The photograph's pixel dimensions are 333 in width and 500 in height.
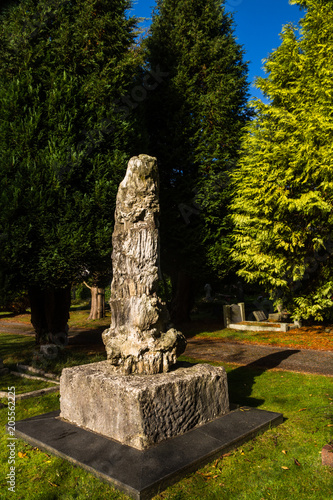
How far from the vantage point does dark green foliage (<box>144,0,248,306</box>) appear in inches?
600

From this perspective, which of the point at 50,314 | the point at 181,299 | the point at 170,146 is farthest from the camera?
the point at 181,299

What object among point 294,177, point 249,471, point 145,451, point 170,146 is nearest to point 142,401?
point 145,451

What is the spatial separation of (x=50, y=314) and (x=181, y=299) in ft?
24.5

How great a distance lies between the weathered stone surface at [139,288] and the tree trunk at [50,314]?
709 cm

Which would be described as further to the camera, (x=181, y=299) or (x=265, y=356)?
(x=181, y=299)

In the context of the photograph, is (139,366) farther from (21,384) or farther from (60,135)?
(60,135)

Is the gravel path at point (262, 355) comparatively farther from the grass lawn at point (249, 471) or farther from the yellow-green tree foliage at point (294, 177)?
the yellow-green tree foliage at point (294, 177)

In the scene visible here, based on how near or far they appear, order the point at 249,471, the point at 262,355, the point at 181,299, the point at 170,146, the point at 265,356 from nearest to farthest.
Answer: the point at 249,471
the point at 265,356
the point at 262,355
the point at 170,146
the point at 181,299

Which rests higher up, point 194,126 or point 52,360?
point 194,126

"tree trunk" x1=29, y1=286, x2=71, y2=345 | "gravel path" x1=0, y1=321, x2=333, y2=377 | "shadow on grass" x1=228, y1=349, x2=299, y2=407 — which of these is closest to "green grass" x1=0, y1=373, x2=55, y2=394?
"tree trunk" x1=29, y1=286, x2=71, y2=345

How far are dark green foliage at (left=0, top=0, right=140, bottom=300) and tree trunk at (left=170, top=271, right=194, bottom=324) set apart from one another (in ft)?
21.9

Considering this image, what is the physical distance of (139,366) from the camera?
5.15 meters

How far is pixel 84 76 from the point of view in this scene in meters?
11.2

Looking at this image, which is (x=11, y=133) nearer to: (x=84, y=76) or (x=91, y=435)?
(x=84, y=76)
